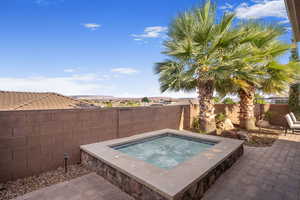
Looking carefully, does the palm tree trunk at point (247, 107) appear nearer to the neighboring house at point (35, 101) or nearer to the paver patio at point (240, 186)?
the paver patio at point (240, 186)

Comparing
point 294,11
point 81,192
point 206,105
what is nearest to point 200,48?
point 206,105

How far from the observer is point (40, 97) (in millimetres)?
10938

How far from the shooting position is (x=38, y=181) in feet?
11.8

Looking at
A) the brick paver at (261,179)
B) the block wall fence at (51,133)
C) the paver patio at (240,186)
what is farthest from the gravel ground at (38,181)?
the brick paver at (261,179)

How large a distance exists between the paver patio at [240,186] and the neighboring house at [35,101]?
20.1 ft

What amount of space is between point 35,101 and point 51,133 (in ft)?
24.4

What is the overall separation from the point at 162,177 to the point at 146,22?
12695mm

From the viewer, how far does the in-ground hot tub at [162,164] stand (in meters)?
2.52

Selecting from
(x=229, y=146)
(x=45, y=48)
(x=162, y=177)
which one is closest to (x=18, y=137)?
(x=162, y=177)

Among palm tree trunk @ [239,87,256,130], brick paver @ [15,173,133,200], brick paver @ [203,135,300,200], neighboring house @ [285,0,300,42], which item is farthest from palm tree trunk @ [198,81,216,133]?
brick paver @ [15,173,133,200]

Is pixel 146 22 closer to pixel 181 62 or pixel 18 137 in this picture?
pixel 181 62

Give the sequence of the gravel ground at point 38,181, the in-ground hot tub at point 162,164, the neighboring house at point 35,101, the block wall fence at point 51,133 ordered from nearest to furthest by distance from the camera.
Answer: the in-ground hot tub at point 162,164 < the gravel ground at point 38,181 < the block wall fence at point 51,133 < the neighboring house at point 35,101

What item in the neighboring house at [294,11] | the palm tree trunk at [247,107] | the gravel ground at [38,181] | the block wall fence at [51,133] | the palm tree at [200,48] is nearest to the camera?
the neighboring house at [294,11]

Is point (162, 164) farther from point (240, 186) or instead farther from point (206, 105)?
point (206, 105)
